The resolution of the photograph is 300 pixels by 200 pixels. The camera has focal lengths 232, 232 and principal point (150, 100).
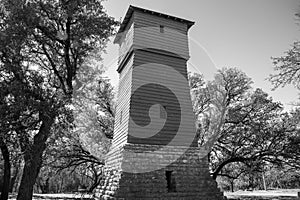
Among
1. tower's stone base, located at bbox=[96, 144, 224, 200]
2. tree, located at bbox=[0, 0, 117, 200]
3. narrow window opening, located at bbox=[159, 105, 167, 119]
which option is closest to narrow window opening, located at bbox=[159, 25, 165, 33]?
tree, located at bbox=[0, 0, 117, 200]

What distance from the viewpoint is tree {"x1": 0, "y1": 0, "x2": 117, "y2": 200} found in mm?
10164

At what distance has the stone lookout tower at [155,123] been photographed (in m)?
9.17

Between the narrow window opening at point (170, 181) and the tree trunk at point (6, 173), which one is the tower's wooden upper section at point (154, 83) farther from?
the tree trunk at point (6, 173)

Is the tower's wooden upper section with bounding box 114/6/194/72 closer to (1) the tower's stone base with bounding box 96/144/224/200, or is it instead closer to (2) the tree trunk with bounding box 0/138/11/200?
(1) the tower's stone base with bounding box 96/144/224/200

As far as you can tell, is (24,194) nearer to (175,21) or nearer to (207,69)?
(175,21)

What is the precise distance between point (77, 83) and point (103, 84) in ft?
16.9

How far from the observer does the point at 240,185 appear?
6147cm

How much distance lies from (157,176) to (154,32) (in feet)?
23.9

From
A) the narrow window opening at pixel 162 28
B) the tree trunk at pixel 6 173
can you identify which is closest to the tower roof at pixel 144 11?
the narrow window opening at pixel 162 28

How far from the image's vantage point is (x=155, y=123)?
1049 centimetres

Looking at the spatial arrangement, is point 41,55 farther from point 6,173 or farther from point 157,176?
point 157,176

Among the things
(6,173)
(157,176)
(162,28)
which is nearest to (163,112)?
(157,176)

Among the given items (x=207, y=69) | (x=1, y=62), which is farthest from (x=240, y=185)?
(x=1, y=62)

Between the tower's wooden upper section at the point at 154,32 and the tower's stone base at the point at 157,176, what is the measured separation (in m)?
5.23
